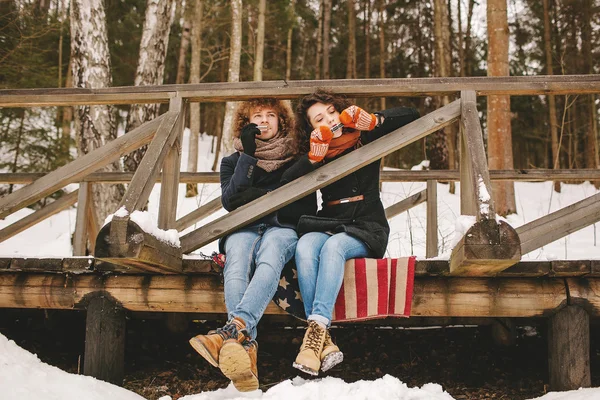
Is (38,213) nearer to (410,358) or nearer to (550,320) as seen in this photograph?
(410,358)

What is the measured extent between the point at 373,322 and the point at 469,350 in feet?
3.28

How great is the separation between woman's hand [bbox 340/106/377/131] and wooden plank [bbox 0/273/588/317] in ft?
3.06

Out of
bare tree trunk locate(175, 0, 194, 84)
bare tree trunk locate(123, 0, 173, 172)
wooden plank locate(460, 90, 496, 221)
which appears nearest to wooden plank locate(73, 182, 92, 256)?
bare tree trunk locate(123, 0, 173, 172)

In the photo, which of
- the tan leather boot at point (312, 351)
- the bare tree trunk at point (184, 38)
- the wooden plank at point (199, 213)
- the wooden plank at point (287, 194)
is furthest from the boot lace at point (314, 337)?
the bare tree trunk at point (184, 38)

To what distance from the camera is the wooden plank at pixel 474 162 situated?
2334mm

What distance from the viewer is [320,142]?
2787 millimetres

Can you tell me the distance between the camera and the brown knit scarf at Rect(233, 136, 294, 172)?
10.1 ft

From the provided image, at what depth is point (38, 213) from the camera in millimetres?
4285

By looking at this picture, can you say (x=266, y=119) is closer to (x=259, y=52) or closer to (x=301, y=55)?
(x=259, y=52)

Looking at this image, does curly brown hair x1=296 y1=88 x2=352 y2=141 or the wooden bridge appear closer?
the wooden bridge

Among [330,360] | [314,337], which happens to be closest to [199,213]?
[314,337]

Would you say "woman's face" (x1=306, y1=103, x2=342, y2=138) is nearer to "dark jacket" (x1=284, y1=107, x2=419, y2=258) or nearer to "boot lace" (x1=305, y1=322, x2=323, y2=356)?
"dark jacket" (x1=284, y1=107, x2=419, y2=258)

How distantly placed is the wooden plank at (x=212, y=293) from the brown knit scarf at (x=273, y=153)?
29.6 inches

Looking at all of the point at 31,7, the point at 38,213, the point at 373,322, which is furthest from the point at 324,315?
the point at 31,7
